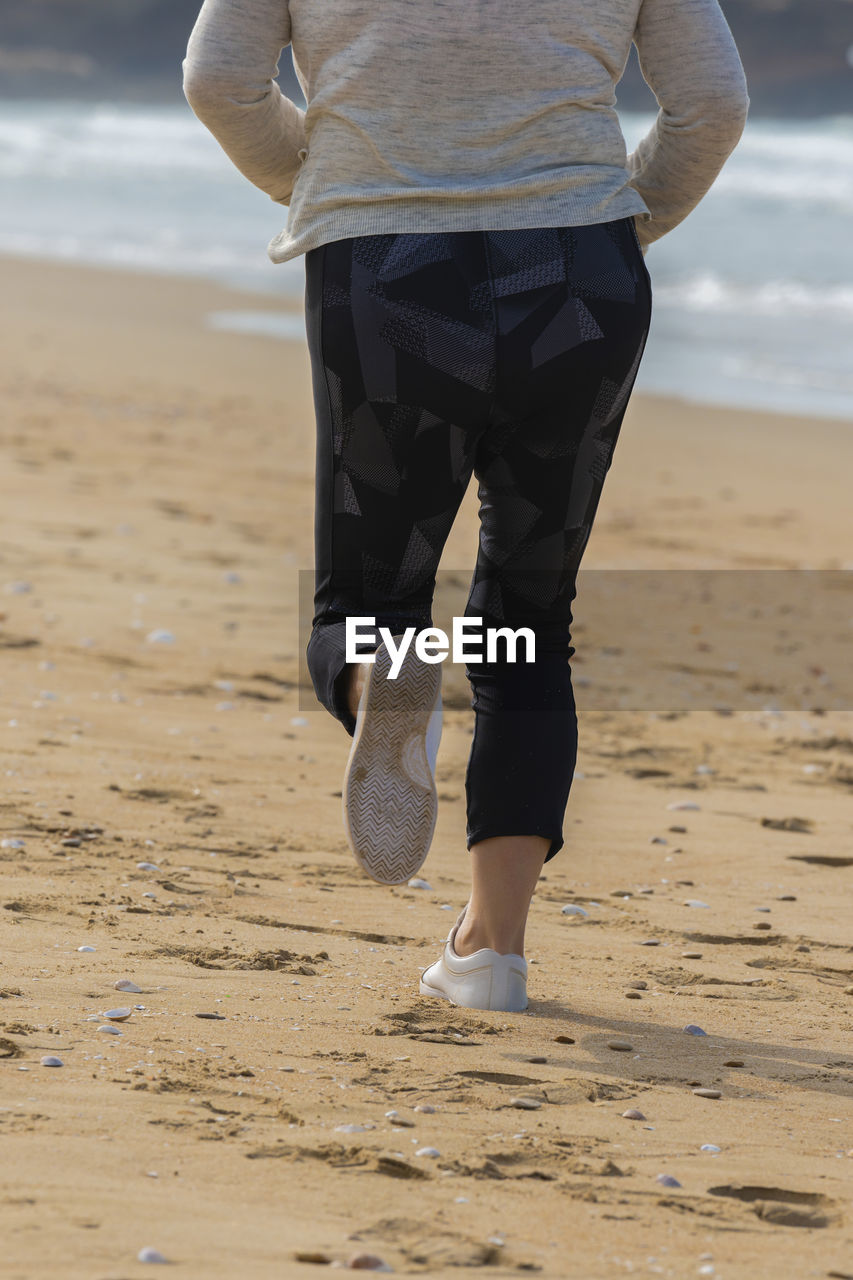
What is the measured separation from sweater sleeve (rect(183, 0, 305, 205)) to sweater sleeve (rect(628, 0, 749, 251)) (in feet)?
1.73

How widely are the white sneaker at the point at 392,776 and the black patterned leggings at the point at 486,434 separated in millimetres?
100

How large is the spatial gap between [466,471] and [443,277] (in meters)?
0.29

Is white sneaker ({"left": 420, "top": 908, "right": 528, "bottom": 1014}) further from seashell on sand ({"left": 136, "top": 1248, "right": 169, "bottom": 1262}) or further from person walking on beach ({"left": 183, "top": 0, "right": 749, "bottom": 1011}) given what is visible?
seashell on sand ({"left": 136, "top": 1248, "right": 169, "bottom": 1262})

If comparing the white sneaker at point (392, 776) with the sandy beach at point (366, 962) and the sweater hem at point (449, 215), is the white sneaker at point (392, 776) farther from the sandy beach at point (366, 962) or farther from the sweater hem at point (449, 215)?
the sweater hem at point (449, 215)

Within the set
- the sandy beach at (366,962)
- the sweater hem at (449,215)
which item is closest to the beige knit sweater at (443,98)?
the sweater hem at (449,215)

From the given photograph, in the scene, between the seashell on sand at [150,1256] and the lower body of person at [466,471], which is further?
the lower body of person at [466,471]

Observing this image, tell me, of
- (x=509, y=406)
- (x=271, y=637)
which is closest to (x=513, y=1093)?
(x=509, y=406)

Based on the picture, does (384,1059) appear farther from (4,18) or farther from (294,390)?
(4,18)

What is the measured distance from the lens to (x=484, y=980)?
248 centimetres

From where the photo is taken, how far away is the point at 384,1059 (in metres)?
2.25

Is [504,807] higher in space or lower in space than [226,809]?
higher

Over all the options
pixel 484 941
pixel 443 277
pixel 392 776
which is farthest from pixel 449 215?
pixel 484 941

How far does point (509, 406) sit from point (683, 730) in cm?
273

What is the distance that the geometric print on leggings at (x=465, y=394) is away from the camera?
2109mm
